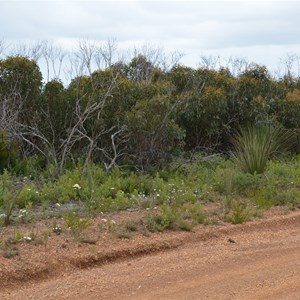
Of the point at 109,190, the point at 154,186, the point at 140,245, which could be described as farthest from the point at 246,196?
the point at 140,245

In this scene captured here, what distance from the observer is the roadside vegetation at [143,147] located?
36.5 ft

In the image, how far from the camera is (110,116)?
15773 mm

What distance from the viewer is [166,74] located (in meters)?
18.8

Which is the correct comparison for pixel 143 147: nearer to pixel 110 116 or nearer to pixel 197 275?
pixel 110 116

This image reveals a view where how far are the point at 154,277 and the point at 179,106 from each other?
9375 millimetres

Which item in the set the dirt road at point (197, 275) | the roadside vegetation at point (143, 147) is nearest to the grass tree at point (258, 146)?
the roadside vegetation at point (143, 147)

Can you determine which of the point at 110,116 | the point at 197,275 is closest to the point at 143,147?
the point at 110,116

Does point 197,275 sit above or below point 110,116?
below

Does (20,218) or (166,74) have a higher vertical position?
(166,74)

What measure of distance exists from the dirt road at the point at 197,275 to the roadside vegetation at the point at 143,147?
33.1 inches

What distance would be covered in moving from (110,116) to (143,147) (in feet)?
3.86

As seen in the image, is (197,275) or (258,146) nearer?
(197,275)

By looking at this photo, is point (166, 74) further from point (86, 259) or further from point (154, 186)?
point (86, 259)

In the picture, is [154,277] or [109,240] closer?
[154,277]
